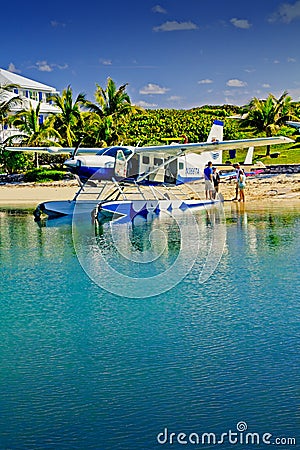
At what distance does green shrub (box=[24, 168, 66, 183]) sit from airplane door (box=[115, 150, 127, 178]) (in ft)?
38.2

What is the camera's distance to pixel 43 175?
96.5ft

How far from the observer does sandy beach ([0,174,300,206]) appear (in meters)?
24.1

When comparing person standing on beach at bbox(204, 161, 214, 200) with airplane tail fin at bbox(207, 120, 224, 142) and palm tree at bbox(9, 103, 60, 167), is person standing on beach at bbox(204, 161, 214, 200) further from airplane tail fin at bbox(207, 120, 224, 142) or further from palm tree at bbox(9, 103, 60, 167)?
palm tree at bbox(9, 103, 60, 167)

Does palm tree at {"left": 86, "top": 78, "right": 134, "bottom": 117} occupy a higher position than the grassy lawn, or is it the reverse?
palm tree at {"left": 86, "top": 78, "right": 134, "bottom": 117}

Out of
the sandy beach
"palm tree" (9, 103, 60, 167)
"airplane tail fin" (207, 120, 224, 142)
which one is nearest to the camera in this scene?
the sandy beach

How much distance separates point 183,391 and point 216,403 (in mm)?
392

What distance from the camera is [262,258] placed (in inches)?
474

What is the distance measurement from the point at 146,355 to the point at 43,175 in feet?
76.7

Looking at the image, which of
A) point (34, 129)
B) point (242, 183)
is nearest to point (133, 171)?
point (242, 183)

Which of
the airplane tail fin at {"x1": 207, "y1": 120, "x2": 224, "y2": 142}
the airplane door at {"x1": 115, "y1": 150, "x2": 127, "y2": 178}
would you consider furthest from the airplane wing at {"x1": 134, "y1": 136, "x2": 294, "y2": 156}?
the airplane tail fin at {"x1": 207, "y1": 120, "x2": 224, "y2": 142}

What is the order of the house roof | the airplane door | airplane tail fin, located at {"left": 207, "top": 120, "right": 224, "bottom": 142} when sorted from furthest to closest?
the house roof
airplane tail fin, located at {"left": 207, "top": 120, "right": 224, "bottom": 142}
the airplane door

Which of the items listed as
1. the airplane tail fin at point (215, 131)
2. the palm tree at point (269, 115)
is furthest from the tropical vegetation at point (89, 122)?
the airplane tail fin at point (215, 131)

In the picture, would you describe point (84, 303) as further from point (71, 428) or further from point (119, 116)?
point (119, 116)

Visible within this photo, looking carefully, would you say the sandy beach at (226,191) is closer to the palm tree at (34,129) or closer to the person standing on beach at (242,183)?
the person standing on beach at (242,183)
